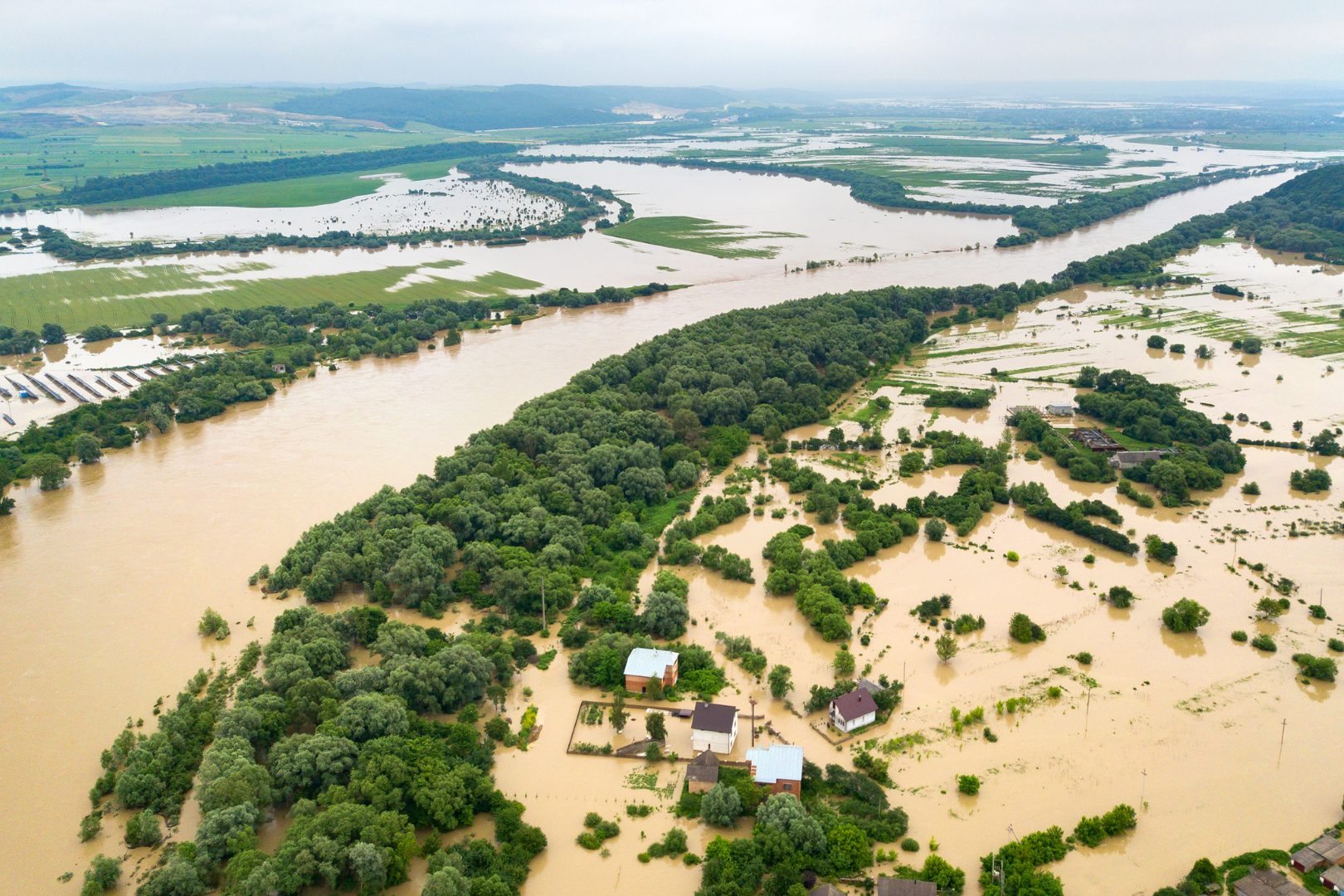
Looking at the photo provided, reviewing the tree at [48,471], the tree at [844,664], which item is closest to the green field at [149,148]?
the tree at [48,471]

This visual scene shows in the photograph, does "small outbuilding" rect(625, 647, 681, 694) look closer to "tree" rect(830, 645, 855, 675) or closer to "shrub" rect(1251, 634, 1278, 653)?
"tree" rect(830, 645, 855, 675)

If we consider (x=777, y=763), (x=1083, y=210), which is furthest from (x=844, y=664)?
(x=1083, y=210)

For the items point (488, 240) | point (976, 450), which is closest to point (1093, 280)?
point (976, 450)

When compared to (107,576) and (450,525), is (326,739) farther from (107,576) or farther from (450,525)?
(107,576)

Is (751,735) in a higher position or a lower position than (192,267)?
lower

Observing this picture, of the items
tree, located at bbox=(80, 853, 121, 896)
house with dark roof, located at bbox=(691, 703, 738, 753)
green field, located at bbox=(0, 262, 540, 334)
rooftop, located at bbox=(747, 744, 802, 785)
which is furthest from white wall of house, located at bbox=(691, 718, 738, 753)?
green field, located at bbox=(0, 262, 540, 334)

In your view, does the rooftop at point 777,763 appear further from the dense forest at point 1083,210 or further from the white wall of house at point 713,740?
the dense forest at point 1083,210
